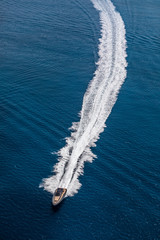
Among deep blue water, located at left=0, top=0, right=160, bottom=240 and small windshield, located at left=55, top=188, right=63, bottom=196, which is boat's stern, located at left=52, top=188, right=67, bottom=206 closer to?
small windshield, located at left=55, top=188, right=63, bottom=196

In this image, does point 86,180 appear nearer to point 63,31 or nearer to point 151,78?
point 151,78

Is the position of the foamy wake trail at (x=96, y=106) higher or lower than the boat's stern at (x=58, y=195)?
higher

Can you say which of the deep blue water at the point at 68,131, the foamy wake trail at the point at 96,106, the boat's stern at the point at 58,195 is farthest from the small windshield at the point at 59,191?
the deep blue water at the point at 68,131

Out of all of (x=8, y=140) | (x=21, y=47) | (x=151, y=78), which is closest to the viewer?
(x=8, y=140)

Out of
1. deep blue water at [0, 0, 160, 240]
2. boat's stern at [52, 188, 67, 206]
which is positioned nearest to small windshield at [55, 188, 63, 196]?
boat's stern at [52, 188, 67, 206]

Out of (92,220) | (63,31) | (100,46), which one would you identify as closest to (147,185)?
(92,220)

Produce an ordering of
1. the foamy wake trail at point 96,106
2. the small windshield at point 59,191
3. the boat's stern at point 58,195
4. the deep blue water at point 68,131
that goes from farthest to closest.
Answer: the foamy wake trail at point 96,106 < the small windshield at point 59,191 < the boat's stern at point 58,195 < the deep blue water at point 68,131

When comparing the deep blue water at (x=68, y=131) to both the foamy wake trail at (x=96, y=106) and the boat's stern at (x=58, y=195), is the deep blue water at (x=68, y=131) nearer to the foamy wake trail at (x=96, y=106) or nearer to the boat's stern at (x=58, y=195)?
the boat's stern at (x=58, y=195)
